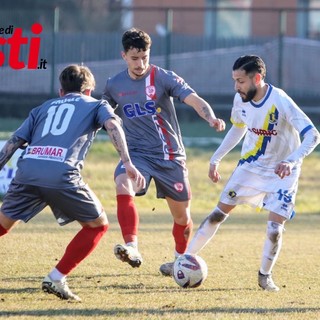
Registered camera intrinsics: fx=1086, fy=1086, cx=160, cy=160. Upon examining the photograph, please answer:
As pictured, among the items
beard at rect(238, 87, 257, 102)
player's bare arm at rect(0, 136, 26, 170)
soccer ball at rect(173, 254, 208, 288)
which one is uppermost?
beard at rect(238, 87, 257, 102)

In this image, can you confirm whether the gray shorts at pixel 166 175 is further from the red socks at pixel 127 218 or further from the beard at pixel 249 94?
the beard at pixel 249 94

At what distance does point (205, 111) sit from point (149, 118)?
68 centimetres

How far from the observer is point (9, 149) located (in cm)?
739

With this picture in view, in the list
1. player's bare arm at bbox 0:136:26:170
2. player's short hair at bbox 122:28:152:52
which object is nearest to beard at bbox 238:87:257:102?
player's short hair at bbox 122:28:152:52

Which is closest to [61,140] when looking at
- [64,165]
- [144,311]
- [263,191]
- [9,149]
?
[64,165]

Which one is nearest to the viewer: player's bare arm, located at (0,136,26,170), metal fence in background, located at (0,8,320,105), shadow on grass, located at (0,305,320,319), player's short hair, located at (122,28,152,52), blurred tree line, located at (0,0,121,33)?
shadow on grass, located at (0,305,320,319)

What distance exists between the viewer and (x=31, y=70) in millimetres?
22516

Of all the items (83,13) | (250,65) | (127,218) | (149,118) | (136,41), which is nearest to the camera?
(250,65)

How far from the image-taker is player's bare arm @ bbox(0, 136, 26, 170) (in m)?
7.35

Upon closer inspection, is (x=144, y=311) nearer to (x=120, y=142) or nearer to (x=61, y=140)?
(x=120, y=142)

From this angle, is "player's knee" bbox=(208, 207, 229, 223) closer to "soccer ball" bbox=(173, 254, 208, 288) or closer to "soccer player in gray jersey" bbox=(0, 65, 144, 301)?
"soccer ball" bbox=(173, 254, 208, 288)

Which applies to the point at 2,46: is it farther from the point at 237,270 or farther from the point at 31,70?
the point at 237,270

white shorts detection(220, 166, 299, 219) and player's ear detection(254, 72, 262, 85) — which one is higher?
player's ear detection(254, 72, 262, 85)

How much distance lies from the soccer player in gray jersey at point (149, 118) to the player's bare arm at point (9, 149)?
1.41 metres
